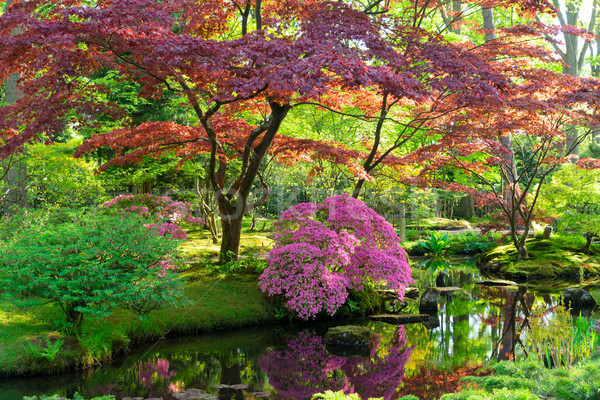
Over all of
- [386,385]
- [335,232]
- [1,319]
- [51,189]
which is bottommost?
[386,385]

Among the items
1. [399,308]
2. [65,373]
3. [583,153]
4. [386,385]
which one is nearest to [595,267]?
[399,308]

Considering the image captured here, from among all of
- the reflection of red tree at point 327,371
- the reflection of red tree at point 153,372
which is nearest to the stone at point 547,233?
the reflection of red tree at point 327,371

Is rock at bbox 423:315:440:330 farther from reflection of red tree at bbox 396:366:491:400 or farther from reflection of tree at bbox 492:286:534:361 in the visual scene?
reflection of red tree at bbox 396:366:491:400

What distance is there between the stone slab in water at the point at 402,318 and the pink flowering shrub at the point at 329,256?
0.38 meters

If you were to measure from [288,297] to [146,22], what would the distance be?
4300 millimetres

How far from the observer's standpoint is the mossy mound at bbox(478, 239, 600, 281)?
40.1ft

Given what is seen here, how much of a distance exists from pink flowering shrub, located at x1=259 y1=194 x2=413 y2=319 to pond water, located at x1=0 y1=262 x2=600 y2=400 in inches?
23.0

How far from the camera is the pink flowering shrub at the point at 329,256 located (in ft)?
24.1

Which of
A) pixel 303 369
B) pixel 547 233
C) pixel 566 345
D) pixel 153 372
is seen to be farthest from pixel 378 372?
pixel 547 233

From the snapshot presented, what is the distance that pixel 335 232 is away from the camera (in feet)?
25.2

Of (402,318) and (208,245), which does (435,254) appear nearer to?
(208,245)

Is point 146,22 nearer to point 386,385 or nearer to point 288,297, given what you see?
point 288,297

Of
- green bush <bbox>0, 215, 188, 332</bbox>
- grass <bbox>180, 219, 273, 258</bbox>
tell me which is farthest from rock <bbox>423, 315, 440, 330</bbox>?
grass <bbox>180, 219, 273, 258</bbox>

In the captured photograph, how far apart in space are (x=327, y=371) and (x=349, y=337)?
115 centimetres
